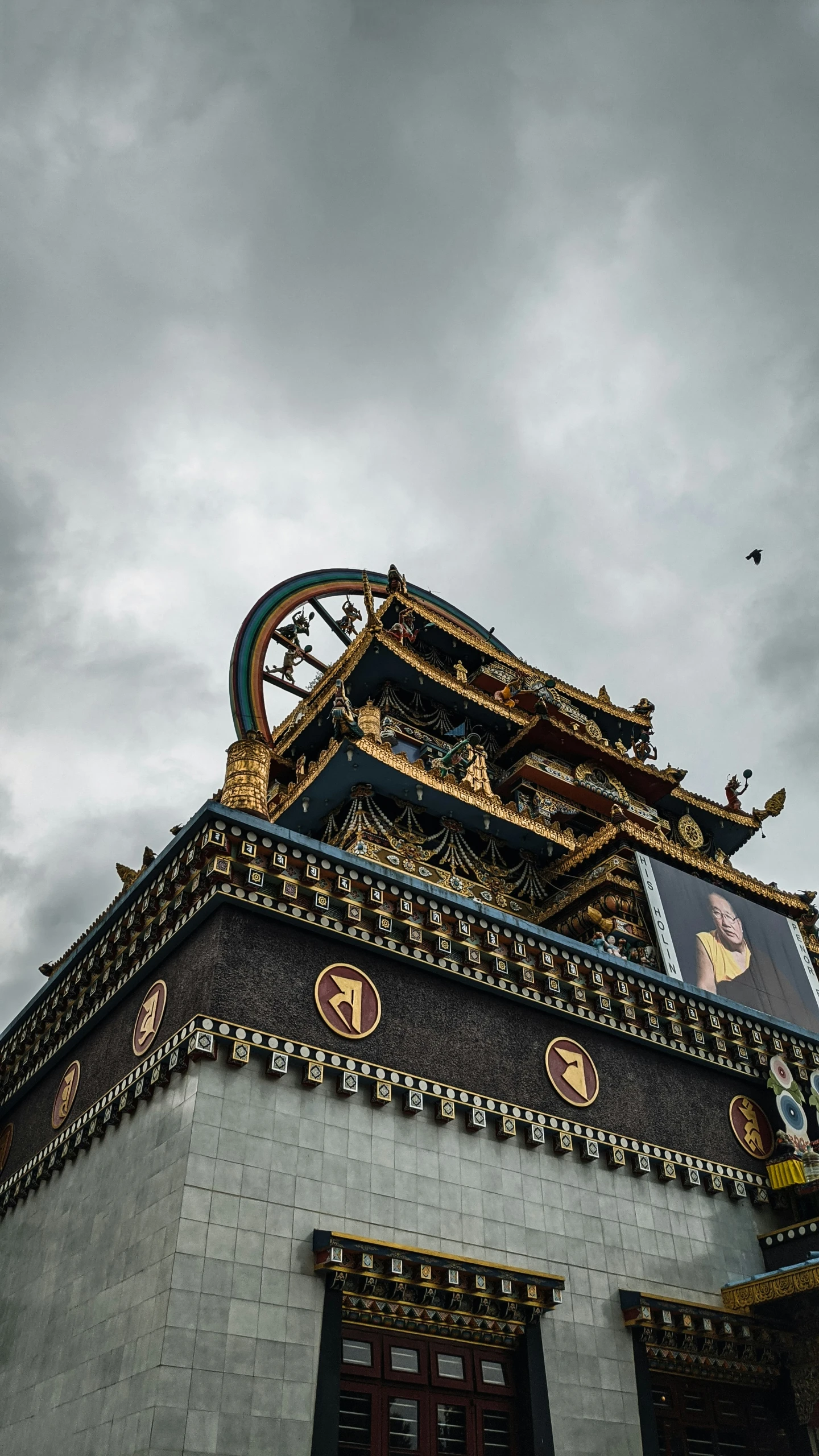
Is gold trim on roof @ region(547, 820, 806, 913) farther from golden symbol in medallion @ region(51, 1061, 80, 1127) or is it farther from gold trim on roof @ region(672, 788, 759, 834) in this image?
golden symbol in medallion @ region(51, 1061, 80, 1127)

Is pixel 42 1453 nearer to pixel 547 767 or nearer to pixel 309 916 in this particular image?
pixel 309 916

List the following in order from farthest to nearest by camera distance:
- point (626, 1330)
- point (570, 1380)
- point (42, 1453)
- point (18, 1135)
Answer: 1. point (18, 1135)
2. point (626, 1330)
3. point (570, 1380)
4. point (42, 1453)

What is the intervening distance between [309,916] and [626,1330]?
6.11m

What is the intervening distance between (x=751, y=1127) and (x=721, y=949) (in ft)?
21.9

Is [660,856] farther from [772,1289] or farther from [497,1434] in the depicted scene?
[497,1434]

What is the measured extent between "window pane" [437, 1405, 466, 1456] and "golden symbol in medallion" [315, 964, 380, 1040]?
3762 millimetres

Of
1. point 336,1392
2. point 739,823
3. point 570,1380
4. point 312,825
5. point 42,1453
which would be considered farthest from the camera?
point 739,823

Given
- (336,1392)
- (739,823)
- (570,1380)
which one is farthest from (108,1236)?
(739,823)

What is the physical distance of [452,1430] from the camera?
10164 millimetres

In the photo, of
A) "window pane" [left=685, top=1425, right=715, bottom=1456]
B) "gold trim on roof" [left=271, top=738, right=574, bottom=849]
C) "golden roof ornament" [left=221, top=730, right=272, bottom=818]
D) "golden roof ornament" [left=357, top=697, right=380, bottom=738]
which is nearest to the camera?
"window pane" [left=685, top=1425, right=715, bottom=1456]

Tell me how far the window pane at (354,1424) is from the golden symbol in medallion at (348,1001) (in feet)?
11.2

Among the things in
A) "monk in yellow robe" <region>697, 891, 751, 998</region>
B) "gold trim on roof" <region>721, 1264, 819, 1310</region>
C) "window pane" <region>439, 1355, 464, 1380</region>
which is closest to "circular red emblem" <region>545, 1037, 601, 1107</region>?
"gold trim on roof" <region>721, 1264, 819, 1310</region>

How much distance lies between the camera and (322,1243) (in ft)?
32.0

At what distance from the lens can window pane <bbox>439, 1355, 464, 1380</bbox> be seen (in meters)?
10.5
